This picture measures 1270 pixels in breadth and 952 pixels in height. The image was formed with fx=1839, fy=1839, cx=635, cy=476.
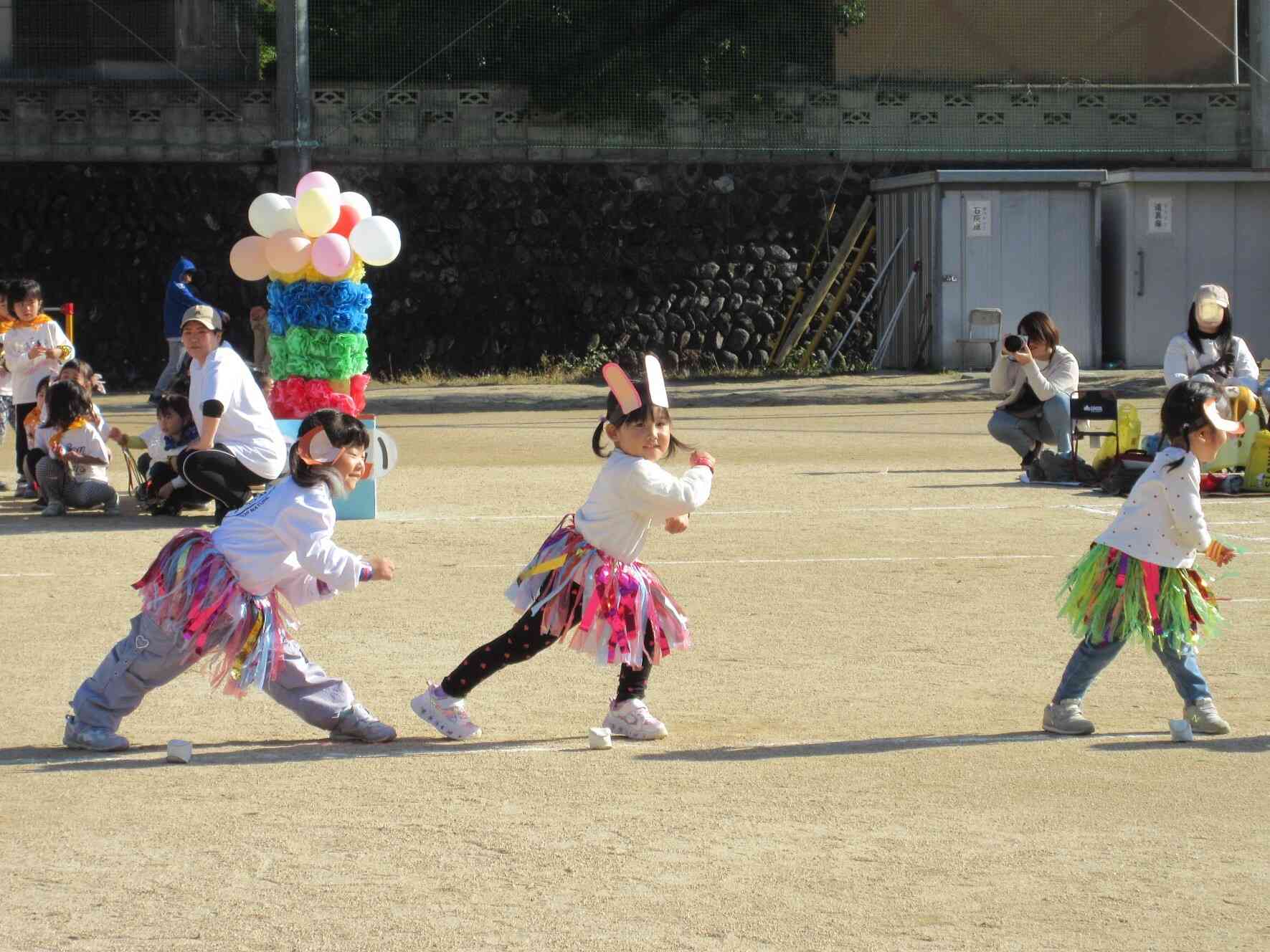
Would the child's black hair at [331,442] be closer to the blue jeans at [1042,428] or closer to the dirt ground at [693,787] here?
the dirt ground at [693,787]

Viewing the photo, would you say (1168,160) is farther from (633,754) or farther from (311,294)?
(633,754)

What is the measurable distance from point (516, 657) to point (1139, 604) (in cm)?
209

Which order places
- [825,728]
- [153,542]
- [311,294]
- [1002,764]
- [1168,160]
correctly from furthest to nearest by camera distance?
[1168,160], [311,294], [153,542], [825,728], [1002,764]

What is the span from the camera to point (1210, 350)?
1315 cm

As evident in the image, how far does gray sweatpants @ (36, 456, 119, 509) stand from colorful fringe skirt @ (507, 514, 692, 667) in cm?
693

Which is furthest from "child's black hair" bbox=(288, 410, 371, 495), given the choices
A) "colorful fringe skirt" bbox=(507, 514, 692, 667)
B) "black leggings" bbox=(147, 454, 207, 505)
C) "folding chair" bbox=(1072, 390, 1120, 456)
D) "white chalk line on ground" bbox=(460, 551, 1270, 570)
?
"folding chair" bbox=(1072, 390, 1120, 456)

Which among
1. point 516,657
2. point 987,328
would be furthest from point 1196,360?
point 987,328

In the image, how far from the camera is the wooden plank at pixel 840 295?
26.5m

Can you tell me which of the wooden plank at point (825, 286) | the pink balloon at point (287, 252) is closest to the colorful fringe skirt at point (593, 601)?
the pink balloon at point (287, 252)

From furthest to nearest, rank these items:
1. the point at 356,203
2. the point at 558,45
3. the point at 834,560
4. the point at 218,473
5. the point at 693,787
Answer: the point at 558,45, the point at 356,203, the point at 218,473, the point at 834,560, the point at 693,787

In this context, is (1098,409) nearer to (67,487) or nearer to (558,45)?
(67,487)

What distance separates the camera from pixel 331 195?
12.7 meters

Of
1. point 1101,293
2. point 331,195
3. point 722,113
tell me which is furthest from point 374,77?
point 331,195

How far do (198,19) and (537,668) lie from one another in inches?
780
